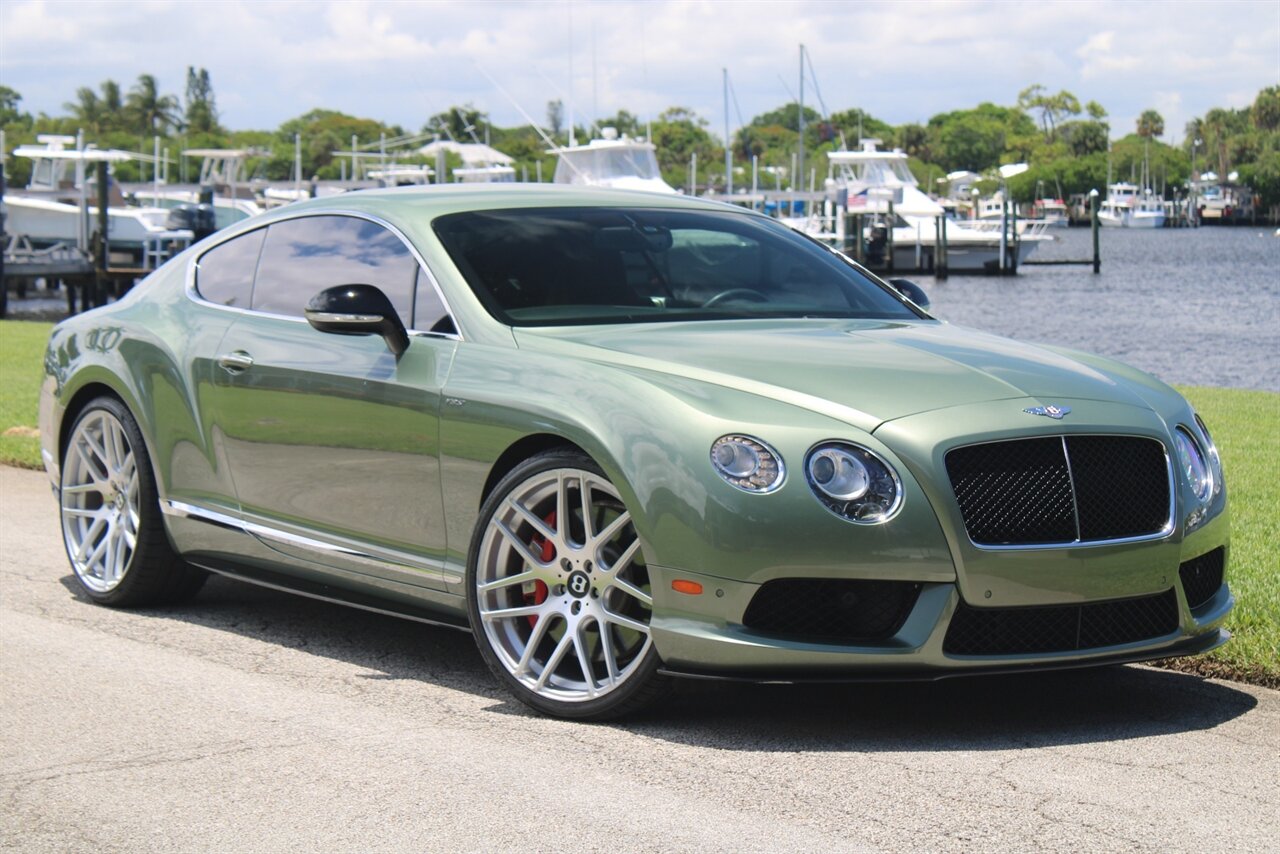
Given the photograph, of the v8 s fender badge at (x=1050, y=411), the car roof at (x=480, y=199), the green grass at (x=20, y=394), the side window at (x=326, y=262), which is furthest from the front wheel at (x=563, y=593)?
the green grass at (x=20, y=394)

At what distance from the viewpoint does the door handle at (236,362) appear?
20.7 feet

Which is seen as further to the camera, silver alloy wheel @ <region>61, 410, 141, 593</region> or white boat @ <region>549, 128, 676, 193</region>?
white boat @ <region>549, 128, 676, 193</region>

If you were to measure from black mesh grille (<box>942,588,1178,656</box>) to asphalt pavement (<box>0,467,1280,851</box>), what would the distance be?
0.27 metres

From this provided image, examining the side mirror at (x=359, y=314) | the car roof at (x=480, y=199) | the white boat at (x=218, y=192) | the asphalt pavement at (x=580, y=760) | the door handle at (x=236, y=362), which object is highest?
the white boat at (x=218, y=192)

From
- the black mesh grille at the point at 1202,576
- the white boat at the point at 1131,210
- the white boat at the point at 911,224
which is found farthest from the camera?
the white boat at the point at 1131,210

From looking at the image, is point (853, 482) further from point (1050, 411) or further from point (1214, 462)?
point (1214, 462)

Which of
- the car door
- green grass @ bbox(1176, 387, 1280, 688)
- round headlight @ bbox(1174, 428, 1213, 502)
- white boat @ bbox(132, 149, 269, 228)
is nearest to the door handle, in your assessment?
the car door

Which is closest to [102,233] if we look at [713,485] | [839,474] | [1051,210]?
[713,485]

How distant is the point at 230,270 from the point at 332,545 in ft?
4.60

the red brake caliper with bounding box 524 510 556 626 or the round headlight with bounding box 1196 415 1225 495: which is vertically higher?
the round headlight with bounding box 1196 415 1225 495

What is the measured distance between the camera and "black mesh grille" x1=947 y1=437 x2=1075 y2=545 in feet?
15.5

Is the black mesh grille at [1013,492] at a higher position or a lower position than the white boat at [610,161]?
lower

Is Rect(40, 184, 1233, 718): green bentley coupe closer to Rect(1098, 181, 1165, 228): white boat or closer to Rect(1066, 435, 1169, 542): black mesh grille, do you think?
Rect(1066, 435, 1169, 542): black mesh grille

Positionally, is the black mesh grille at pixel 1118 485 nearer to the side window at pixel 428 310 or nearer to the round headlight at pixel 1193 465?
the round headlight at pixel 1193 465
